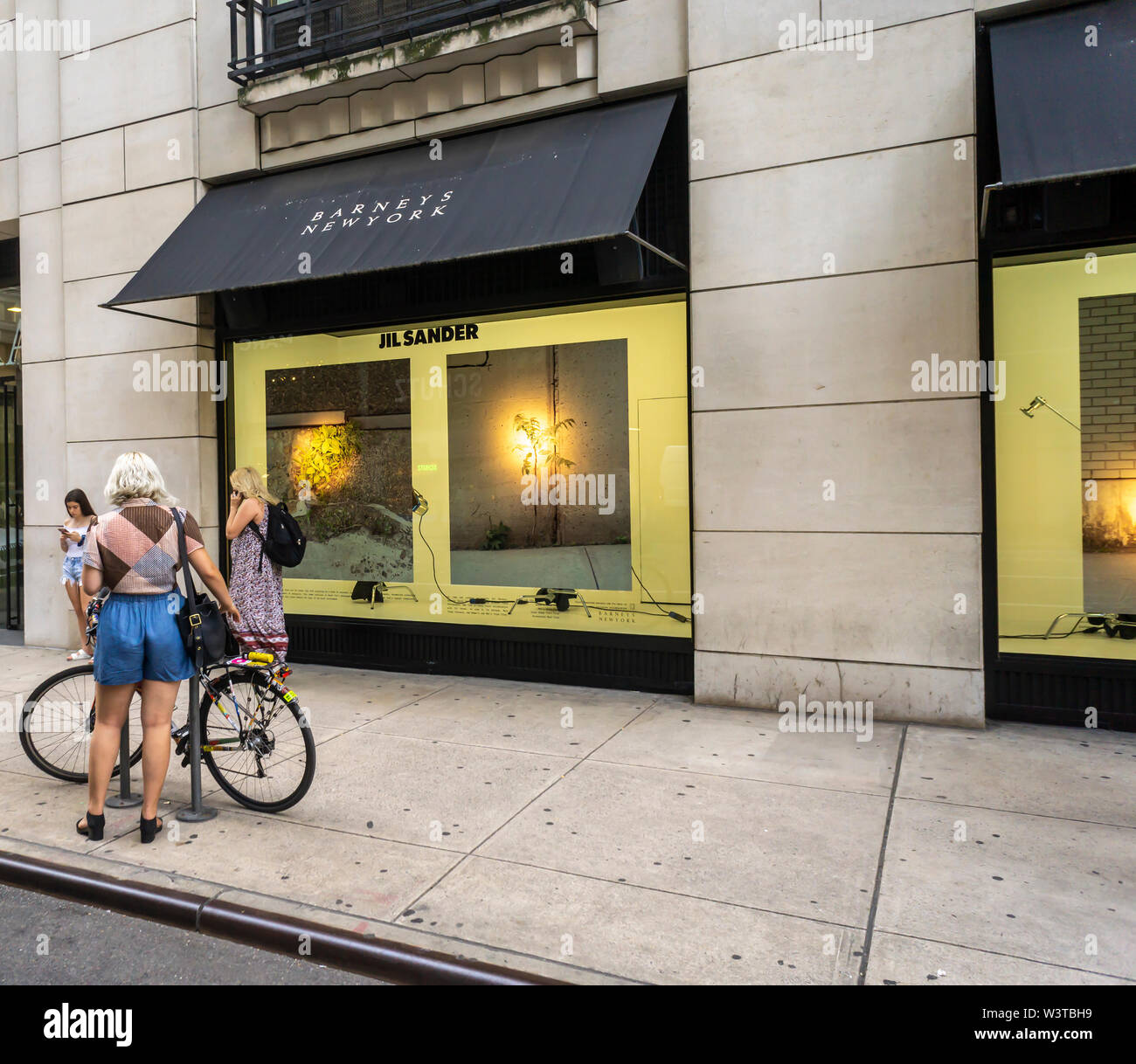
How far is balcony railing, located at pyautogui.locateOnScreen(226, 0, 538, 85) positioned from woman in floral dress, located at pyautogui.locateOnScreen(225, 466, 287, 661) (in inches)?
174

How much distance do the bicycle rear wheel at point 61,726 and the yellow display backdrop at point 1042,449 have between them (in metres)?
6.23

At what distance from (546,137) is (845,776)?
573 cm

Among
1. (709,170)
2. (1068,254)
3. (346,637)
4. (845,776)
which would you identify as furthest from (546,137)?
(845,776)

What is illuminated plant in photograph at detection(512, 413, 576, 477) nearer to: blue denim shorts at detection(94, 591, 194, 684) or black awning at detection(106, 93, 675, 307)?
black awning at detection(106, 93, 675, 307)

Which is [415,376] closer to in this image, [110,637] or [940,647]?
[110,637]

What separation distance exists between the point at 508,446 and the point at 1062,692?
5.04m

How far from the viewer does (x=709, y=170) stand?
277 inches

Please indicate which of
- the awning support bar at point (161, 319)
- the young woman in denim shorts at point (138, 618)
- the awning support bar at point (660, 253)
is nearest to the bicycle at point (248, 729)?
the young woman in denim shorts at point (138, 618)

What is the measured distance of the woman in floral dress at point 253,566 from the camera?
21.5ft

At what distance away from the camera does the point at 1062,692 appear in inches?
249

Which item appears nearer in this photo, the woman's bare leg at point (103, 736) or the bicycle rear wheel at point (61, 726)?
the woman's bare leg at point (103, 736)

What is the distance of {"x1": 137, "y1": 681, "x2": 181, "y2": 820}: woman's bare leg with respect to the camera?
4488mm

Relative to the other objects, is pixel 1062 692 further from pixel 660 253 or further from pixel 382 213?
pixel 382 213

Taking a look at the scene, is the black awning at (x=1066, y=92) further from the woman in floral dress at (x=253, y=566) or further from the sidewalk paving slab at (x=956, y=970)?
the woman in floral dress at (x=253, y=566)
